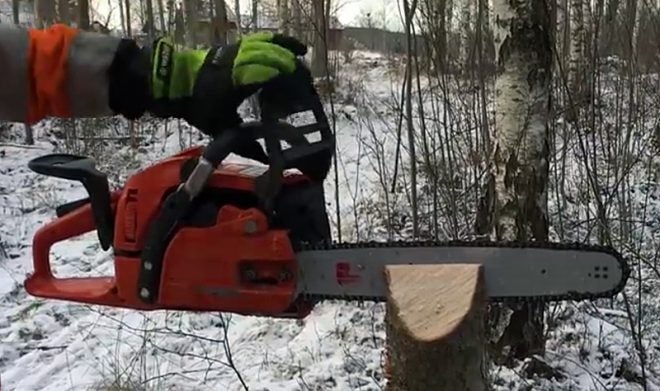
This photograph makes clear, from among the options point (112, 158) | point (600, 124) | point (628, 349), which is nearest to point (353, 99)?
point (112, 158)

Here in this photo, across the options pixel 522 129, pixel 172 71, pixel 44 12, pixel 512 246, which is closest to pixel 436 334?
pixel 512 246

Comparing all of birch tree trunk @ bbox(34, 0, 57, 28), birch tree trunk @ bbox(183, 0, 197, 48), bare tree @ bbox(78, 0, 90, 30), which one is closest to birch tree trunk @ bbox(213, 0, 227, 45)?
birch tree trunk @ bbox(183, 0, 197, 48)

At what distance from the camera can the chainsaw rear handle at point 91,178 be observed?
6.51ft

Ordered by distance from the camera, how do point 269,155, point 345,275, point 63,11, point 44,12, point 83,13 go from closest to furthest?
1. point 269,155
2. point 345,275
3. point 83,13
4. point 44,12
5. point 63,11

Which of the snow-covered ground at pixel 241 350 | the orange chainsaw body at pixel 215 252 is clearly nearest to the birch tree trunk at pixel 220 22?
the snow-covered ground at pixel 241 350

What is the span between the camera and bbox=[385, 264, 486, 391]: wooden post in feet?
4.47

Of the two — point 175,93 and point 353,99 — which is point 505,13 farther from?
point 353,99

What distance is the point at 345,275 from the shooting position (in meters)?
1.95

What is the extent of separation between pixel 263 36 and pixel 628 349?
2.66 metres

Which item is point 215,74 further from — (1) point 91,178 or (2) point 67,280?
(2) point 67,280

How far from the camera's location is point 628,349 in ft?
11.7

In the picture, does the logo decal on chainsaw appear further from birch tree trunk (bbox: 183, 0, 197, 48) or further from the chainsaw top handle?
birch tree trunk (bbox: 183, 0, 197, 48)

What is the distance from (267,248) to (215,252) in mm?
138

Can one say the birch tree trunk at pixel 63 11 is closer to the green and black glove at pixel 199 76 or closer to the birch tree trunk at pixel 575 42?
the birch tree trunk at pixel 575 42
